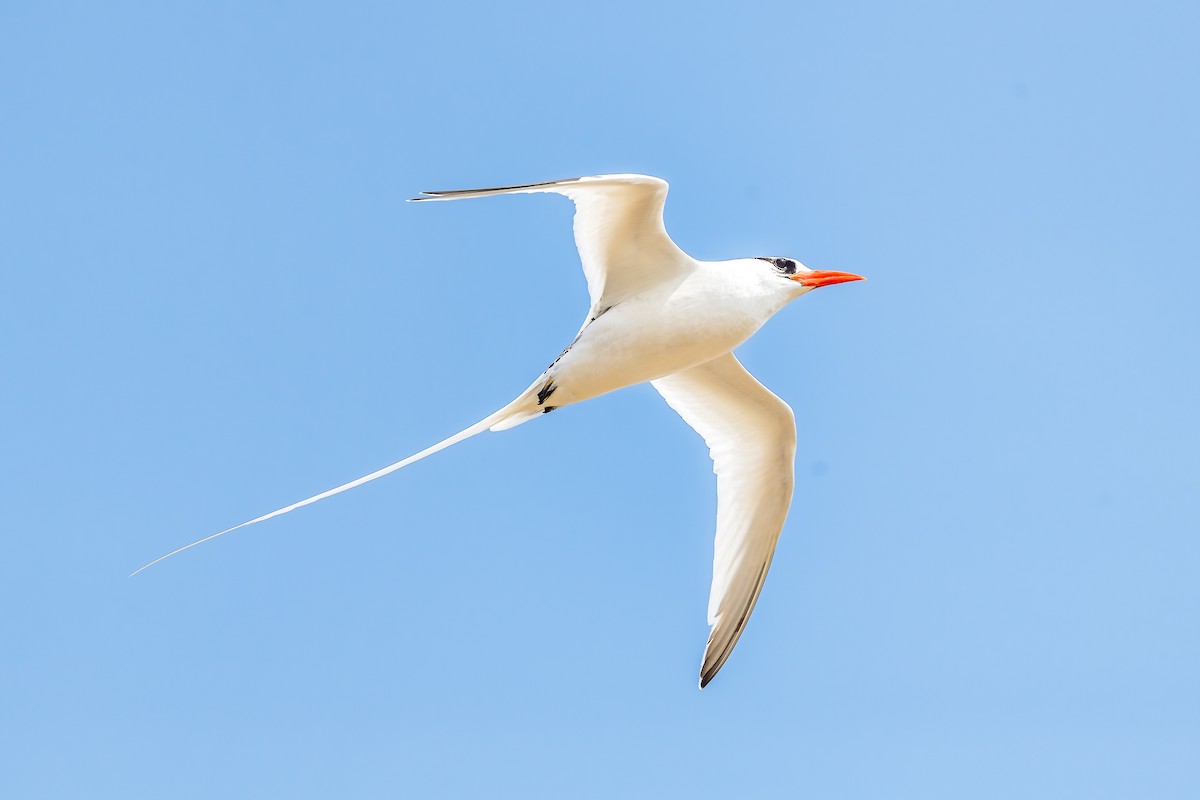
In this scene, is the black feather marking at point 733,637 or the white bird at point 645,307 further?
the black feather marking at point 733,637

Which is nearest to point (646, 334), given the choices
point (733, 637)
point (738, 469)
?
point (738, 469)

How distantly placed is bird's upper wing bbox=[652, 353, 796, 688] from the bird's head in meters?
1.01

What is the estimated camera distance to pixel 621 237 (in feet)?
31.0

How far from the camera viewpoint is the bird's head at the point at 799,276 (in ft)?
32.6

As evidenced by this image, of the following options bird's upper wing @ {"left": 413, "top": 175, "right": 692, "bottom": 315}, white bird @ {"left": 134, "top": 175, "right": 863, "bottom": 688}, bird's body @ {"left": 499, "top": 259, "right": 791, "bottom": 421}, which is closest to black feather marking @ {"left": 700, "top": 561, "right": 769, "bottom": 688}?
white bird @ {"left": 134, "top": 175, "right": 863, "bottom": 688}

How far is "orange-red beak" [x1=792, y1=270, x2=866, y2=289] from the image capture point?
10.0 m

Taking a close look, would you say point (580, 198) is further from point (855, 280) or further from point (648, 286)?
point (855, 280)

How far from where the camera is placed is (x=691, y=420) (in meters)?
11.2

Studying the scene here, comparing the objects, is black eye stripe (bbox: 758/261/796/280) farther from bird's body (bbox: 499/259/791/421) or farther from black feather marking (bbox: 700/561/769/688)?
black feather marking (bbox: 700/561/769/688)

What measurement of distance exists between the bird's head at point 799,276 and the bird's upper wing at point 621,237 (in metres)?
0.74

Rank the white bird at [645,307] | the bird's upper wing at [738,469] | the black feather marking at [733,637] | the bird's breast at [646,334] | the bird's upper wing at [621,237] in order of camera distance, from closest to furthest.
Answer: the bird's upper wing at [621,237]
the white bird at [645,307]
the bird's breast at [646,334]
the black feather marking at [733,637]
the bird's upper wing at [738,469]

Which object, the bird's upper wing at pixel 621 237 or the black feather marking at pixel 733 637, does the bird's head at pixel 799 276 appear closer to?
the bird's upper wing at pixel 621 237

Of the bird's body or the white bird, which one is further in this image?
the bird's body

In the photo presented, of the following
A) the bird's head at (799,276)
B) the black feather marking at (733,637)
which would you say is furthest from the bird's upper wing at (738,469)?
the bird's head at (799,276)
